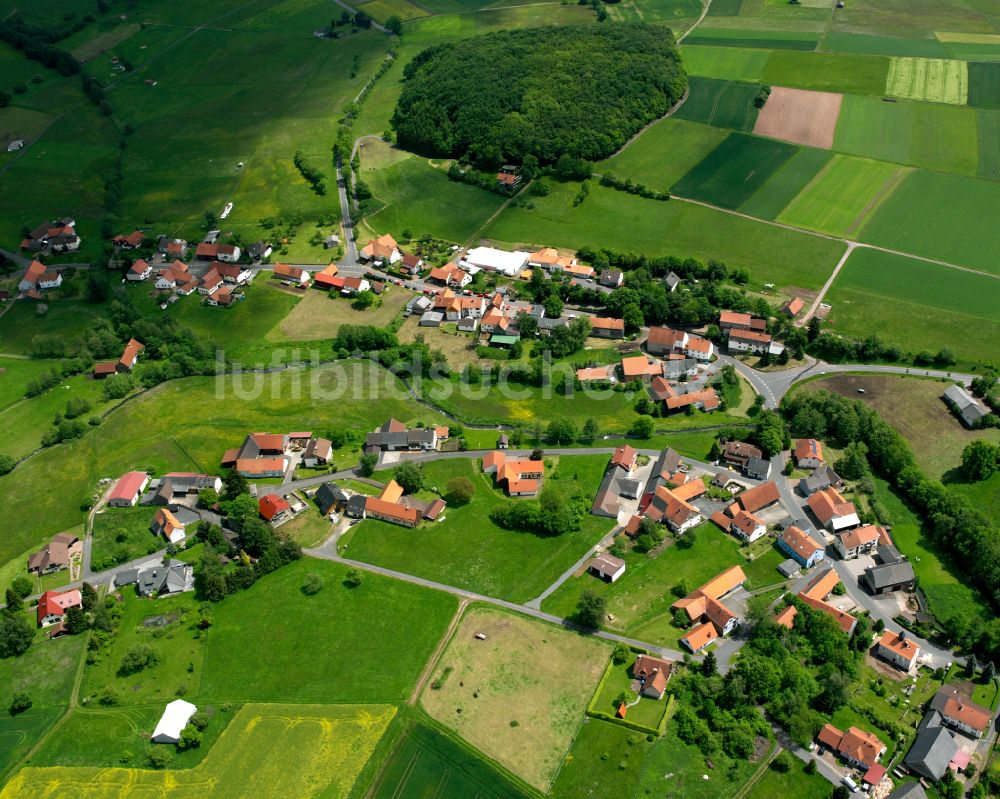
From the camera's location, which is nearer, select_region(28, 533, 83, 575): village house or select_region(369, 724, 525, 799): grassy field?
select_region(369, 724, 525, 799): grassy field

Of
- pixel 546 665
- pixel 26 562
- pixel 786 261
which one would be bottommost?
pixel 26 562

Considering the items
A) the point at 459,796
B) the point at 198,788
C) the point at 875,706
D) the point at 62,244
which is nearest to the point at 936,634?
the point at 875,706

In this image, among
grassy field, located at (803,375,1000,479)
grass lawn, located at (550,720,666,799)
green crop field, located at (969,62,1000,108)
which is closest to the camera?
grass lawn, located at (550,720,666,799)

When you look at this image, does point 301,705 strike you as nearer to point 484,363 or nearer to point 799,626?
point 799,626

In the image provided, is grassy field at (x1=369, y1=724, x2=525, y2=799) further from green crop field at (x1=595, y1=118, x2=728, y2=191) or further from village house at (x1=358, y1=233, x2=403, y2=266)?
green crop field at (x1=595, y1=118, x2=728, y2=191)

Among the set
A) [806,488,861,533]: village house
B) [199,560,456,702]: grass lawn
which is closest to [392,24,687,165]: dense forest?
[806,488,861,533]: village house

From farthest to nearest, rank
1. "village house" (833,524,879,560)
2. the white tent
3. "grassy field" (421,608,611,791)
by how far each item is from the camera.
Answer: "village house" (833,524,879,560) → the white tent → "grassy field" (421,608,611,791)

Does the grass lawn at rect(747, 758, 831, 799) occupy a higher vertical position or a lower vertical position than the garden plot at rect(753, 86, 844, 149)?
lower

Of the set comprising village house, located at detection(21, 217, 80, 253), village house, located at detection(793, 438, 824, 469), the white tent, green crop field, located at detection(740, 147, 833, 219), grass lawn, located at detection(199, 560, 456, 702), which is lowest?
the white tent
